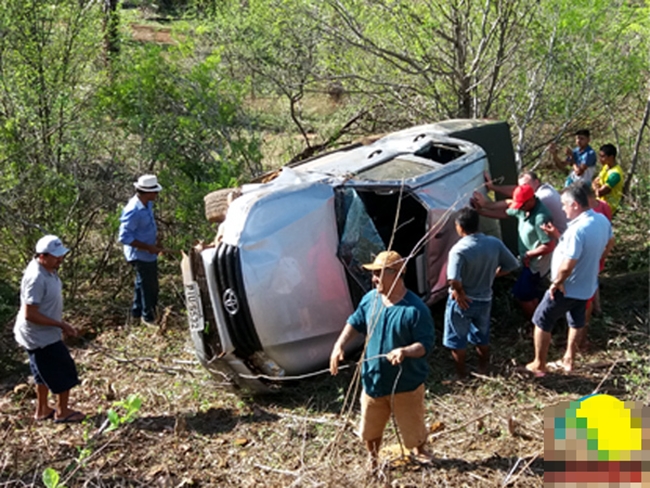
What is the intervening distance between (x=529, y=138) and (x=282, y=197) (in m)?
5.63

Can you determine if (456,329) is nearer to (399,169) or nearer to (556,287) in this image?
(556,287)

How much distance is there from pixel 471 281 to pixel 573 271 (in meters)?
0.80

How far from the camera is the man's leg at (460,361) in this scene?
229 inches

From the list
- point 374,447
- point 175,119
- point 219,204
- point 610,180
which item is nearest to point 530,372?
point 374,447

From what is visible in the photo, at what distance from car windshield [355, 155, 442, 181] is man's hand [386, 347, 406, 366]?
2.50 metres

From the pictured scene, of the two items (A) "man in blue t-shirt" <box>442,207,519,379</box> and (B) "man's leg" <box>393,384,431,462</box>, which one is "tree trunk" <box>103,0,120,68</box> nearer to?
(A) "man in blue t-shirt" <box>442,207,519,379</box>

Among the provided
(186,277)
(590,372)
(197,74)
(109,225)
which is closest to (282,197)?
(186,277)

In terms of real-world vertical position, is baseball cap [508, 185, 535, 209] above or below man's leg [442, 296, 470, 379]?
above

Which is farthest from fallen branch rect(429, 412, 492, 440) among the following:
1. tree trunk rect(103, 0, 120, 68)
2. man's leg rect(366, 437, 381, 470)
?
tree trunk rect(103, 0, 120, 68)

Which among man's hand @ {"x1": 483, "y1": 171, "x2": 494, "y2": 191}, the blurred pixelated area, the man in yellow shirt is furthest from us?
the man in yellow shirt

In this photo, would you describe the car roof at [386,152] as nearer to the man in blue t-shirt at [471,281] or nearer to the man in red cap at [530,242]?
the man in red cap at [530,242]

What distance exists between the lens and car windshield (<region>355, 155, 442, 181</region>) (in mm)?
6504

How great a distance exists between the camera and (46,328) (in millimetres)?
A: 5641

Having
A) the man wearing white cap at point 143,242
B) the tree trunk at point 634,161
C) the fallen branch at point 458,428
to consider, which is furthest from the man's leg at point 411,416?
the tree trunk at point 634,161
